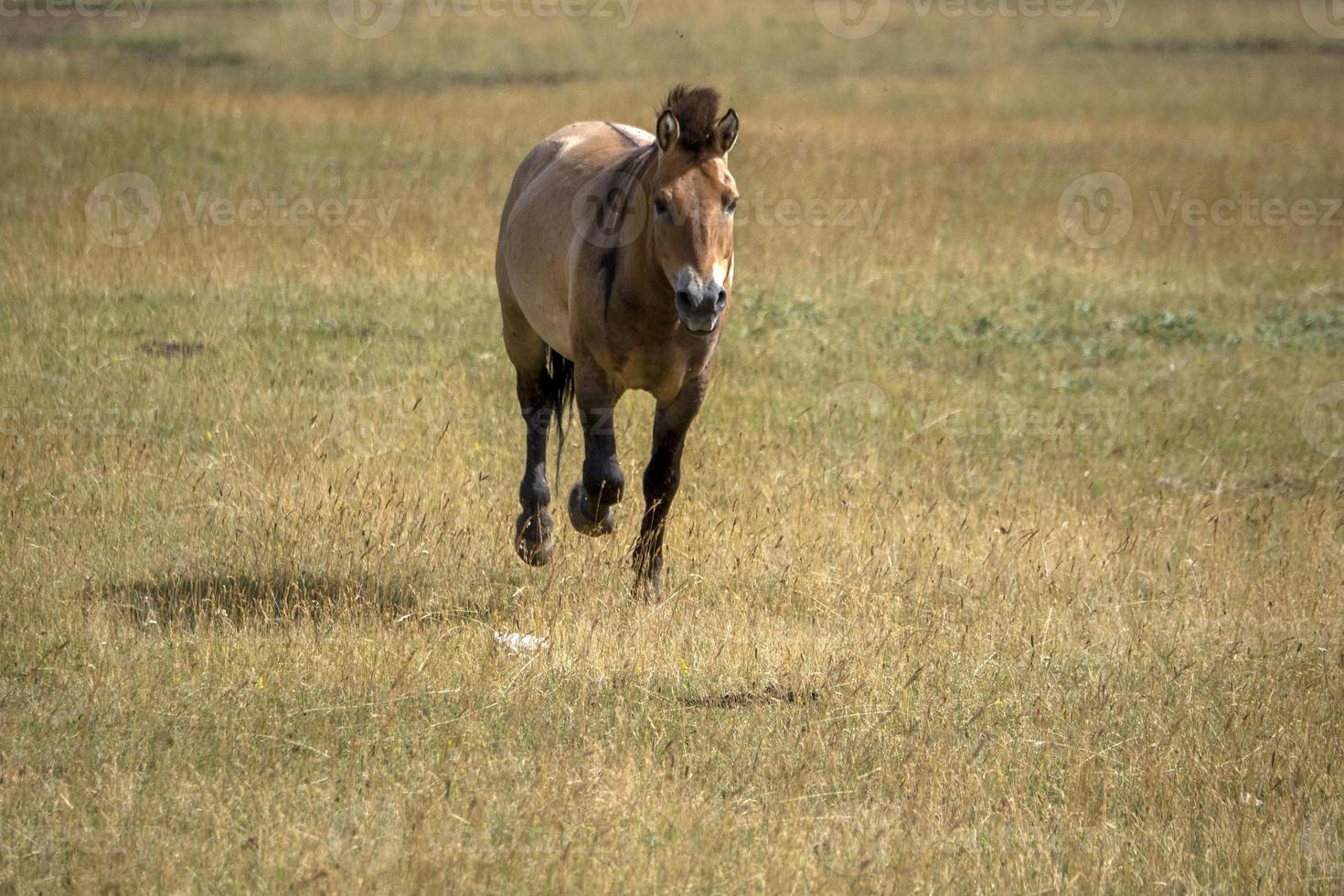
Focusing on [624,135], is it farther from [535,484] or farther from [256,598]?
[256,598]

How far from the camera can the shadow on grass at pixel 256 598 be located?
6.25 meters

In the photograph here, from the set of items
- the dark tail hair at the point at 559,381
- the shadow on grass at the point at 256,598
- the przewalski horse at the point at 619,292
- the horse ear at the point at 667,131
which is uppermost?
the horse ear at the point at 667,131

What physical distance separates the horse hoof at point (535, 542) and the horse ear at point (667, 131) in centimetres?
215

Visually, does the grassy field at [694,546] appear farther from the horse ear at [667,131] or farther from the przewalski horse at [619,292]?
the horse ear at [667,131]

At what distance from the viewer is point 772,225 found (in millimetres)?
16250

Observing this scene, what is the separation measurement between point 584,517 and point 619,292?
3.75 feet

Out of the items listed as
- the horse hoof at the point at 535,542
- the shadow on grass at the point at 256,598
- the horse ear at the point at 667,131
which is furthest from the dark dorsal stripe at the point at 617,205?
the shadow on grass at the point at 256,598

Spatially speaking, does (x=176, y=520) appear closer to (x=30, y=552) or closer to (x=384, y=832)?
(x=30, y=552)

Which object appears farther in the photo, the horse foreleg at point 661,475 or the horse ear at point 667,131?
the horse foreleg at point 661,475

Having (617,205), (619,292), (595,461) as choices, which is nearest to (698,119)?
(617,205)

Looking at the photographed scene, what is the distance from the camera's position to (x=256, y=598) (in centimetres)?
661

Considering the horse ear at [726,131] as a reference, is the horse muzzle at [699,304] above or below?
below

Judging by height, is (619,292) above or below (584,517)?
above

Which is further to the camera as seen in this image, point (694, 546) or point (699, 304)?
point (694, 546)
